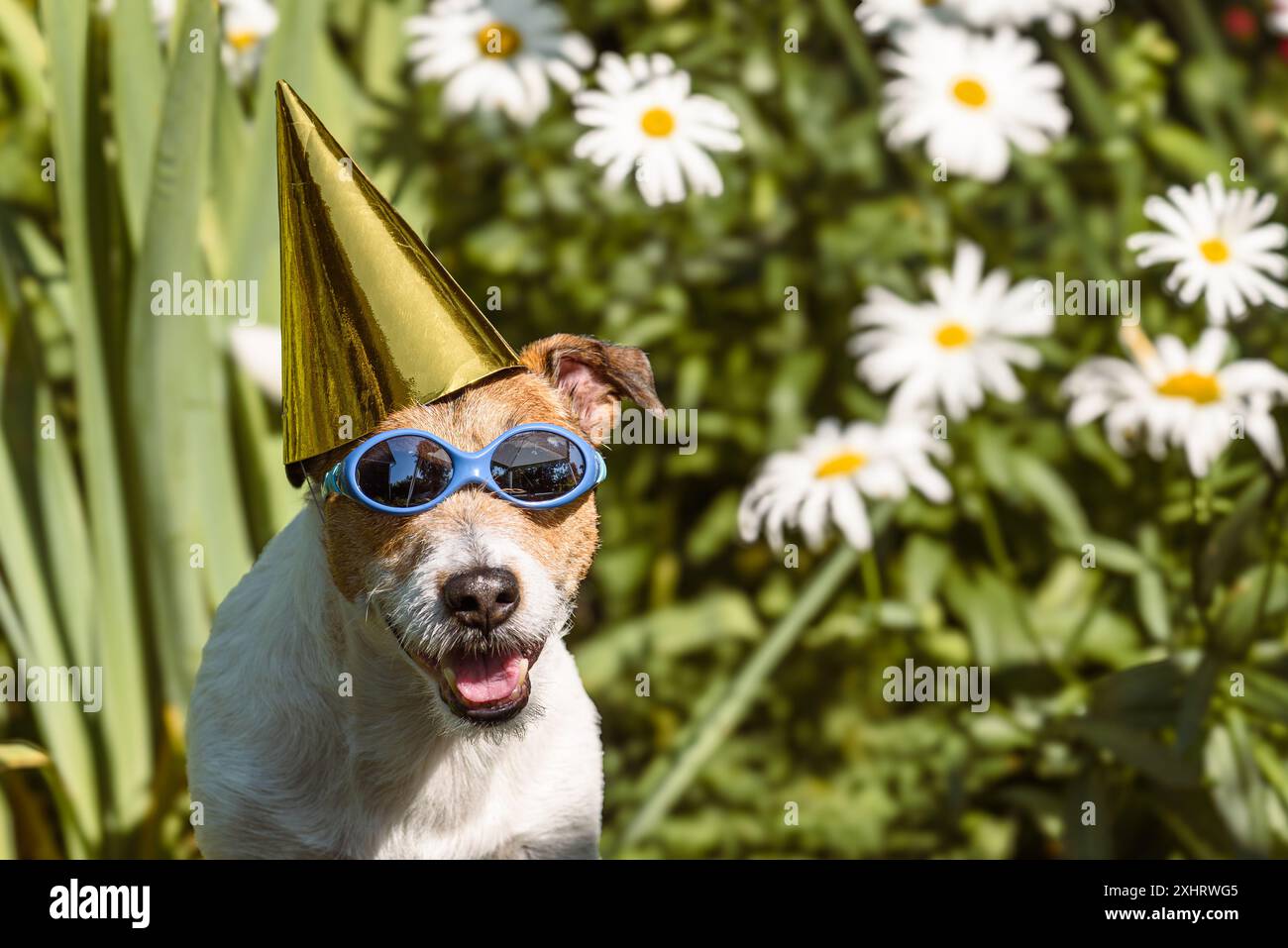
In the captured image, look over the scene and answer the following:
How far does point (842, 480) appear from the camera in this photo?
7.98 feet

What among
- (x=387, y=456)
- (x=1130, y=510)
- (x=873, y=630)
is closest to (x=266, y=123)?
(x=387, y=456)

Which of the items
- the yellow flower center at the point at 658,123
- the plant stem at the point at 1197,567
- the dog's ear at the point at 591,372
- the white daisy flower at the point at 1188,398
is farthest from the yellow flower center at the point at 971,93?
the dog's ear at the point at 591,372

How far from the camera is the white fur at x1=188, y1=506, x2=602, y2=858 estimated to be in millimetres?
1708

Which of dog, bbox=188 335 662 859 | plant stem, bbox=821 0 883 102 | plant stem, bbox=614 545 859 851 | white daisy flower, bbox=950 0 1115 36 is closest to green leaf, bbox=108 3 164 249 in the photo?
dog, bbox=188 335 662 859

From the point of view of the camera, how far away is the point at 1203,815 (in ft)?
7.67

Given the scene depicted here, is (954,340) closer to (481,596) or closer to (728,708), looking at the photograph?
(728,708)

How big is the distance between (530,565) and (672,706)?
1.42 metres

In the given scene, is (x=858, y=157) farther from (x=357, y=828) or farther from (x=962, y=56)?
(x=357, y=828)

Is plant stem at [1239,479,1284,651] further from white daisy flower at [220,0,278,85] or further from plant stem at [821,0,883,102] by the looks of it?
white daisy flower at [220,0,278,85]

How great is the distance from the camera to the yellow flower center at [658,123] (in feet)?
7.08

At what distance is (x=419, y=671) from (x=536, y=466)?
1.05 ft

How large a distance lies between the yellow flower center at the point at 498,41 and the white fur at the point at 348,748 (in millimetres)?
1144

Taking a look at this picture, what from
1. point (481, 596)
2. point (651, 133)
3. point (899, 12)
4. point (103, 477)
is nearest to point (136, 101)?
point (103, 477)

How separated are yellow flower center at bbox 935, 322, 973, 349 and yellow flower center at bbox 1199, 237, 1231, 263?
459mm
